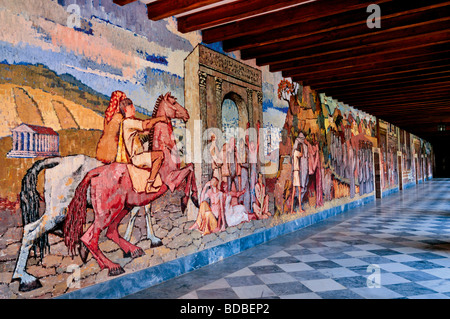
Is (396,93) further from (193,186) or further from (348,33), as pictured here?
(193,186)

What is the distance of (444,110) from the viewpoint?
14734 mm

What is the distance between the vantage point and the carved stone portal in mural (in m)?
5.71

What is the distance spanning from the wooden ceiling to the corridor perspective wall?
1.69ft

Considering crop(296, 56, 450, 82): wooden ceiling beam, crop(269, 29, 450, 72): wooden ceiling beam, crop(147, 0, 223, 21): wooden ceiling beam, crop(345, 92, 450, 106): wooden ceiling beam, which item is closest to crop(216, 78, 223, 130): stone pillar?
crop(147, 0, 223, 21): wooden ceiling beam

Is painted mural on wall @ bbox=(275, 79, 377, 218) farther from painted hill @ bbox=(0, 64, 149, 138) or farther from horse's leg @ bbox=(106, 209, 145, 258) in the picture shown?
painted hill @ bbox=(0, 64, 149, 138)

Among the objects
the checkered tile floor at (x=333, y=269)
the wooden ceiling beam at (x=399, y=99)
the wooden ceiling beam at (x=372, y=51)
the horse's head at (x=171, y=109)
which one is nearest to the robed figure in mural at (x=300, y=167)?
the checkered tile floor at (x=333, y=269)

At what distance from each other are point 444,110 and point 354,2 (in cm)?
1269

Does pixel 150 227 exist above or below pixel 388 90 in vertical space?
below

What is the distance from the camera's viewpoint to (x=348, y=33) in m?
5.97

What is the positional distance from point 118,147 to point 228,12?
265 cm

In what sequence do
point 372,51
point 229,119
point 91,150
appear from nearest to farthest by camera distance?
point 91,150
point 229,119
point 372,51

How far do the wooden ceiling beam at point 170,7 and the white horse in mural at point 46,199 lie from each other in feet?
7.87

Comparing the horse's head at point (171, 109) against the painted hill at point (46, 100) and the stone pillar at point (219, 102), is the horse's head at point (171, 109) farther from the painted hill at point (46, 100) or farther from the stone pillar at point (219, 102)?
the painted hill at point (46, 100)

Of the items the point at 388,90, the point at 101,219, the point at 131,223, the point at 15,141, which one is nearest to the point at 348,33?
the point at 131,223
